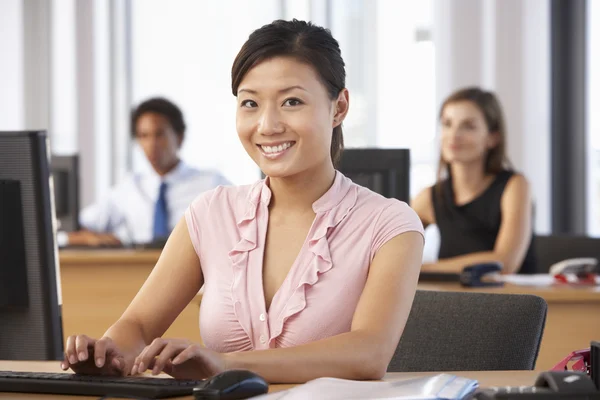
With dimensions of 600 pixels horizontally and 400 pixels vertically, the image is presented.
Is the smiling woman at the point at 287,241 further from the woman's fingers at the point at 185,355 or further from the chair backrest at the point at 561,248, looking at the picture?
the chair backrest at the point at 561,248

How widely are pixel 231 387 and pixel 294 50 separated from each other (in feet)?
2.38

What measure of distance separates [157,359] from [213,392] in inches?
6.8

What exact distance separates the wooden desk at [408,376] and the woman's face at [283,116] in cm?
43

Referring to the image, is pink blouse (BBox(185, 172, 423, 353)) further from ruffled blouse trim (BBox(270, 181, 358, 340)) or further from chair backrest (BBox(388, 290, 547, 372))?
chair backrest (BBox(388, 290, 547, 372))

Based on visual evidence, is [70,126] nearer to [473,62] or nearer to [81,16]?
[81,16]

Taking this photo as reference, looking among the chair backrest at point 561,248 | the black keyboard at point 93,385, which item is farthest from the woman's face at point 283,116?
the chair backrest at point 561,248

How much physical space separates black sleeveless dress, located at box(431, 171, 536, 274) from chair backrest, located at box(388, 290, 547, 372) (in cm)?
205

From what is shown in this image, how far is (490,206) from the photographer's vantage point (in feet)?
12.6

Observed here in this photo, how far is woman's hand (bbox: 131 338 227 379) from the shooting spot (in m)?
1.34

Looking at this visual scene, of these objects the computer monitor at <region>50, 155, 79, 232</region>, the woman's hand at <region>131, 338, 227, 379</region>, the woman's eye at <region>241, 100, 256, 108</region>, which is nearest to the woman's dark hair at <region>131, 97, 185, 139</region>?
the computer monitor at <region>50, 155, 79, 232</region>

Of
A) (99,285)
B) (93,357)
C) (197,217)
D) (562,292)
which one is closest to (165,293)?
(197,217)

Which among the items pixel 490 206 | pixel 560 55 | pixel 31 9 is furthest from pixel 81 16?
pixel 490 206

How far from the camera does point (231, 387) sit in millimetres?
1208

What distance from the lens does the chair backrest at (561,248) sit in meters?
3.70
